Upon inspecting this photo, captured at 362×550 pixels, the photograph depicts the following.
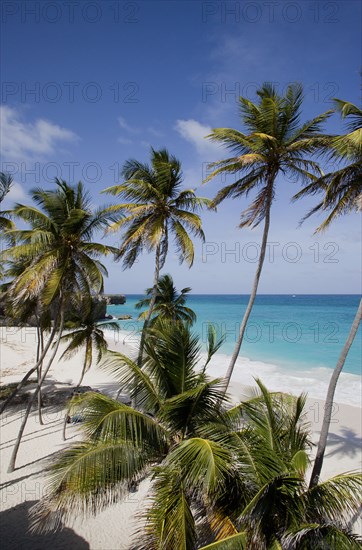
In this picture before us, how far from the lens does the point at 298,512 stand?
15.0 ft

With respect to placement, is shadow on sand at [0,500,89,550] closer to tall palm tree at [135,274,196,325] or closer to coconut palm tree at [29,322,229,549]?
coconut palm tree at [29,322,229,549]

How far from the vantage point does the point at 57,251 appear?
10234 mm

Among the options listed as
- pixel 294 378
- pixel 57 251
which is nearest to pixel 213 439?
pixel 57 251

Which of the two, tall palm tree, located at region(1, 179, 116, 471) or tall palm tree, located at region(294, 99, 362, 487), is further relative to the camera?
tall palm tree, located at region(1, 179, 116, 471)

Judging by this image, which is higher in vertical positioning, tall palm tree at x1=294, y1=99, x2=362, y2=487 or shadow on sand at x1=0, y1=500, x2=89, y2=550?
tall palm tree at x1=294, y1=99, x2=362, y2=487

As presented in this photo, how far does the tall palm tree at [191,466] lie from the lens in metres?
4.31

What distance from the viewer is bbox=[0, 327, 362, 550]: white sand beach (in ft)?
23.1

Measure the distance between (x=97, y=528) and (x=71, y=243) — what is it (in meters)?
7.99

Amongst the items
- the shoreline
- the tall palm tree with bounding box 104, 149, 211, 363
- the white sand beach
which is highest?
the tall palm tree with bounding box 104, 149, 211, 363

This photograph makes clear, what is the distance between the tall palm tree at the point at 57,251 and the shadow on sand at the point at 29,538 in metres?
2.88

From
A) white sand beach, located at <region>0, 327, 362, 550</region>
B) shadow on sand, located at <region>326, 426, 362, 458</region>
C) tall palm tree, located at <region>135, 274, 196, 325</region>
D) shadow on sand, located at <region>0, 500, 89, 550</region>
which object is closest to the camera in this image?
shadow on sand, located at <region>0, 500, 89, 550</region>

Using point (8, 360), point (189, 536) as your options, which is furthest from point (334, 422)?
point (8, 360)

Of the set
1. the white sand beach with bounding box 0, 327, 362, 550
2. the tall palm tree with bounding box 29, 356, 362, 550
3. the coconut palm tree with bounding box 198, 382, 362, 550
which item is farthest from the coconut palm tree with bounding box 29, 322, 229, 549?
the white sand beach with bounding box 0, 327, 362, 550

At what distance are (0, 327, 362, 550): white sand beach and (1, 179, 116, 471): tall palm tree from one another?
1.06 metres
